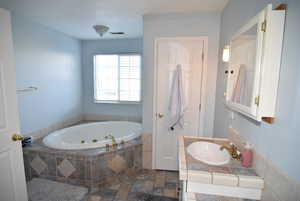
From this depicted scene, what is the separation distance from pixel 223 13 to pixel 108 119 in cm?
328

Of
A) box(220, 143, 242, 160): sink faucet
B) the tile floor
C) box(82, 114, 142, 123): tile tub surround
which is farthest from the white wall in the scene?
box(82, 114, 142, 123): tile tub surround

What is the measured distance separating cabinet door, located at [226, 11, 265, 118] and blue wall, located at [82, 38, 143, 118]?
258 centimetres

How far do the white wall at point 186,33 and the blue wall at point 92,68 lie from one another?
138 centimetres

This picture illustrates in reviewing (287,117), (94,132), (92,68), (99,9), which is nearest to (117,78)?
(92,68)

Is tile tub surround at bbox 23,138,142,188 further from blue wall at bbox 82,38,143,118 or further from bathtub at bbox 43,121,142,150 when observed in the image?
blue wall at bbox 82,38,143,118

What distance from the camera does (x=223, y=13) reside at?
2.05m

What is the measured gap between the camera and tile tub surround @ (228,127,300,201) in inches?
29.0

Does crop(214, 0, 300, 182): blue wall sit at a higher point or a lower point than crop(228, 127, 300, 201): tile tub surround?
higher

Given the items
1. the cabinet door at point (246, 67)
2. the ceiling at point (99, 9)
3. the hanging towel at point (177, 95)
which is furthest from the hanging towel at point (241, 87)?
the ceiling at point (99, 9)

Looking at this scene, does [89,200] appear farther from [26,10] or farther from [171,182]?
[26,10]

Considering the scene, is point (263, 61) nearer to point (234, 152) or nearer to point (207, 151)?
point (234, 152)

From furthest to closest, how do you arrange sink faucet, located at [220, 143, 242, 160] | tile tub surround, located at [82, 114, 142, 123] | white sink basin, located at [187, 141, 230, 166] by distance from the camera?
1. tile tub surround, located at [82, 114, 142, 123]
2. white sink basin, located at [187, 141, 230, 166]
3. sink faucet, located at [220, 143, 242, 160]

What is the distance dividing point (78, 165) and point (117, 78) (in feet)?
7.55

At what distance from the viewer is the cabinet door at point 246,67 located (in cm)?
95
